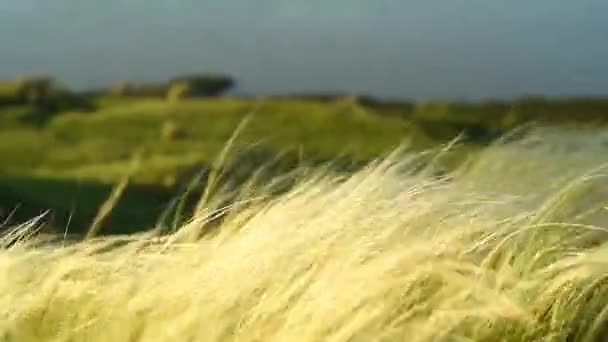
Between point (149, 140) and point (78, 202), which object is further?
point (149, 140)

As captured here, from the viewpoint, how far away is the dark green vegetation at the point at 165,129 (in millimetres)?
16484

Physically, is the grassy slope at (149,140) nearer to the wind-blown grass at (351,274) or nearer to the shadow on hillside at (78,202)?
the shadow on hillside at (78,202)

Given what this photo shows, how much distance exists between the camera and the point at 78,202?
46.1 feet

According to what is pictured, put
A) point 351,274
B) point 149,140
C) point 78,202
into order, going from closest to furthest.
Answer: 1. point 351,274
2. point 78,202
3. point 149,140

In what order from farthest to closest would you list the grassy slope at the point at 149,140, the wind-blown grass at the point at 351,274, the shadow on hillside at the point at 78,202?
the grassy slope at the point at 149,140
the shadow on hillside at the point at 78,202
the wind-blown grass at the point at 351,274

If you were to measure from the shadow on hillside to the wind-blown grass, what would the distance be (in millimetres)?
5804

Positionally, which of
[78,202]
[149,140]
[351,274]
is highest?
[351,274]

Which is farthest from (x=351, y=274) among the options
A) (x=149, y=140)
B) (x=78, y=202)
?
(x=149, y=140)

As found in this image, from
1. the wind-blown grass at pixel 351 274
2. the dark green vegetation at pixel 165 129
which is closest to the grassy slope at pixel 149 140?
the dark green vegetation at pixel 165 129

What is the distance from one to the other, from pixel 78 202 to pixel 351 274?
427 inches

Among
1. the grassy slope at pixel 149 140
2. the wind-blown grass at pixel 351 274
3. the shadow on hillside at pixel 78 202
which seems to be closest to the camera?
the wind-blown grass at pixel 351 274

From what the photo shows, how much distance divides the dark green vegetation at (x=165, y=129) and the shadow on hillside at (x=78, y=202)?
0.12ft

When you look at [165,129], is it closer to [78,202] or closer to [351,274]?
[78,202]

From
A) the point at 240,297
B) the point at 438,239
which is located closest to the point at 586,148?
the point at 438,239
